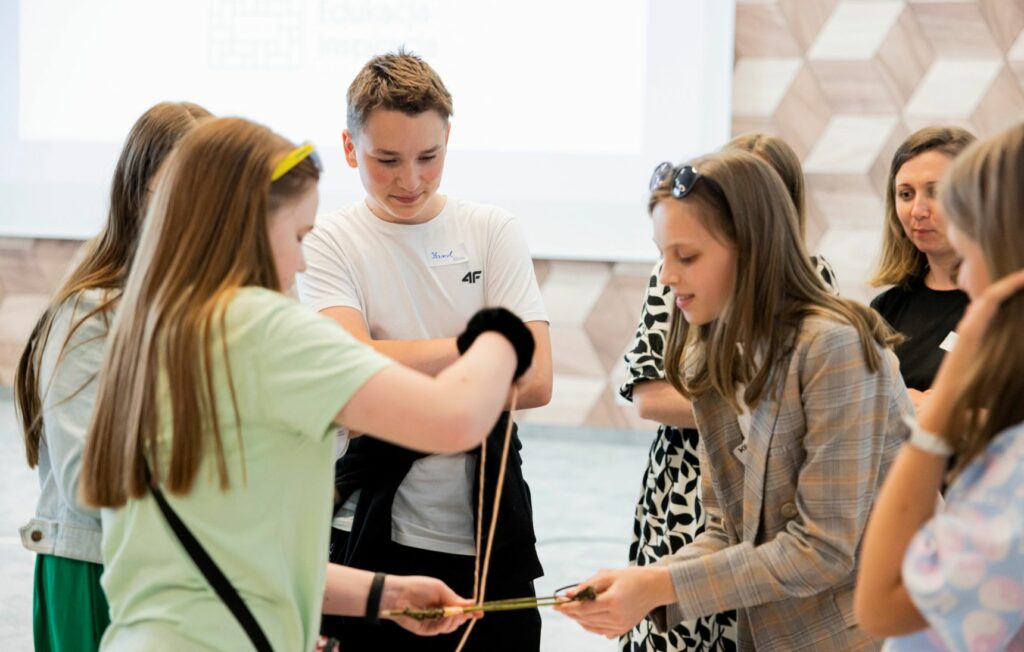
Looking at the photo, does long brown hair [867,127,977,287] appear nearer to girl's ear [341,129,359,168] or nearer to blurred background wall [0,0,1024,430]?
girl's ear [341,129,359,168]

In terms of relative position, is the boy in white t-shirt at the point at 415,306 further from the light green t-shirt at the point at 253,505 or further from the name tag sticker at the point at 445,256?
the light green t-shirt at the point at 253,505

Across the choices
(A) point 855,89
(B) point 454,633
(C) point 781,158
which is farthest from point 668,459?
(A) point 855,89

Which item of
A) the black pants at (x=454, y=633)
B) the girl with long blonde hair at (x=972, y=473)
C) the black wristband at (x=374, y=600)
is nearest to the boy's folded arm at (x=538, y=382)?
the black pants at (x=454, y=633)

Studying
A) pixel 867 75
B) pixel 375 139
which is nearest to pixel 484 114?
pixel 867 75

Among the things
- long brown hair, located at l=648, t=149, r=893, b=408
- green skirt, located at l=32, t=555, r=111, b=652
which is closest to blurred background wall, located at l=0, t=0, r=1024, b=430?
long brown hair, located at l=648, t=149, r=893, b=408

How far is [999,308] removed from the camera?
3.75ft

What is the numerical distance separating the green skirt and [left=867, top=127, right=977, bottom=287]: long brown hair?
1799mm

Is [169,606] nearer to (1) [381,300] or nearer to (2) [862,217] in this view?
(1) [381,300]

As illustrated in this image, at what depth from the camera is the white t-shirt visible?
2.15 meters

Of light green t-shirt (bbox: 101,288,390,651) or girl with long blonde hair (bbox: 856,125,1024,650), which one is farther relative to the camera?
light green t-shirt (bbox: 101,288,390,651)

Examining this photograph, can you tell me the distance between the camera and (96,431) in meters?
1.36

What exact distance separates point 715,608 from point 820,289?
20.4 inches

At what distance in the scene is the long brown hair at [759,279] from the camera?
1.61m

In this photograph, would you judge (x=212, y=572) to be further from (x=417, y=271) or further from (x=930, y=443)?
(x=417, y=271)
